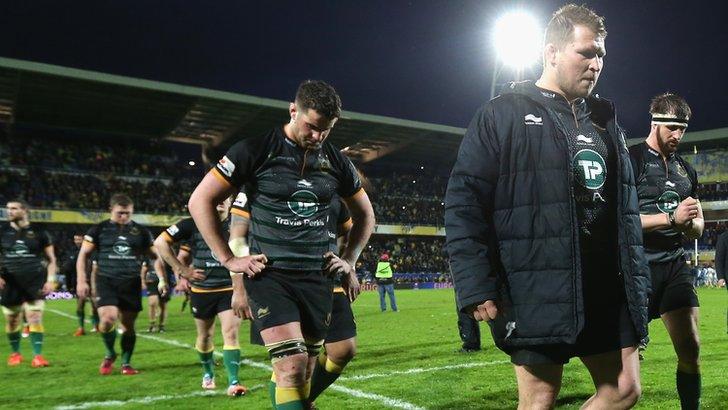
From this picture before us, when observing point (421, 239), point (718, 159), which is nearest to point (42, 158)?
point (421, 239)

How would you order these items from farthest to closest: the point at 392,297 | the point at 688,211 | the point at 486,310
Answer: the point at 392,297 → the point at 688,211 → the point at 486,310

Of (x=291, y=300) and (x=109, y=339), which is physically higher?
(x=291, y=300)

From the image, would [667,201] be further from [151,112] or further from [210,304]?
[151,112]

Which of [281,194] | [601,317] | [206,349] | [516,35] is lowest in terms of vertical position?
[206,349]

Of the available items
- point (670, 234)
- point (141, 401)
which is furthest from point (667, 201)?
point (141, 401)

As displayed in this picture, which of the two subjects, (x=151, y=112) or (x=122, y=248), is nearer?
(x=122, y=248)

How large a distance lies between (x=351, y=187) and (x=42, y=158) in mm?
41995

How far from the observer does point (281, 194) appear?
4.33 meters

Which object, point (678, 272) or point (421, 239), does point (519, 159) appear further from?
point (421, 239)

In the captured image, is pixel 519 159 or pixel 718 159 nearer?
pixel 519 159

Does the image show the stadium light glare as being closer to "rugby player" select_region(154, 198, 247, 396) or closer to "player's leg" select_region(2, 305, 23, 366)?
"rugby player" select_region(154, 198, 247, 396)

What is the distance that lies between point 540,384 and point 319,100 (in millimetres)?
2318

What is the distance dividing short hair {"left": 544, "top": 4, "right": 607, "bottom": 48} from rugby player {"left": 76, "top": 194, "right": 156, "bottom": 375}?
7.27m

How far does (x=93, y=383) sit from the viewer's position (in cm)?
805
